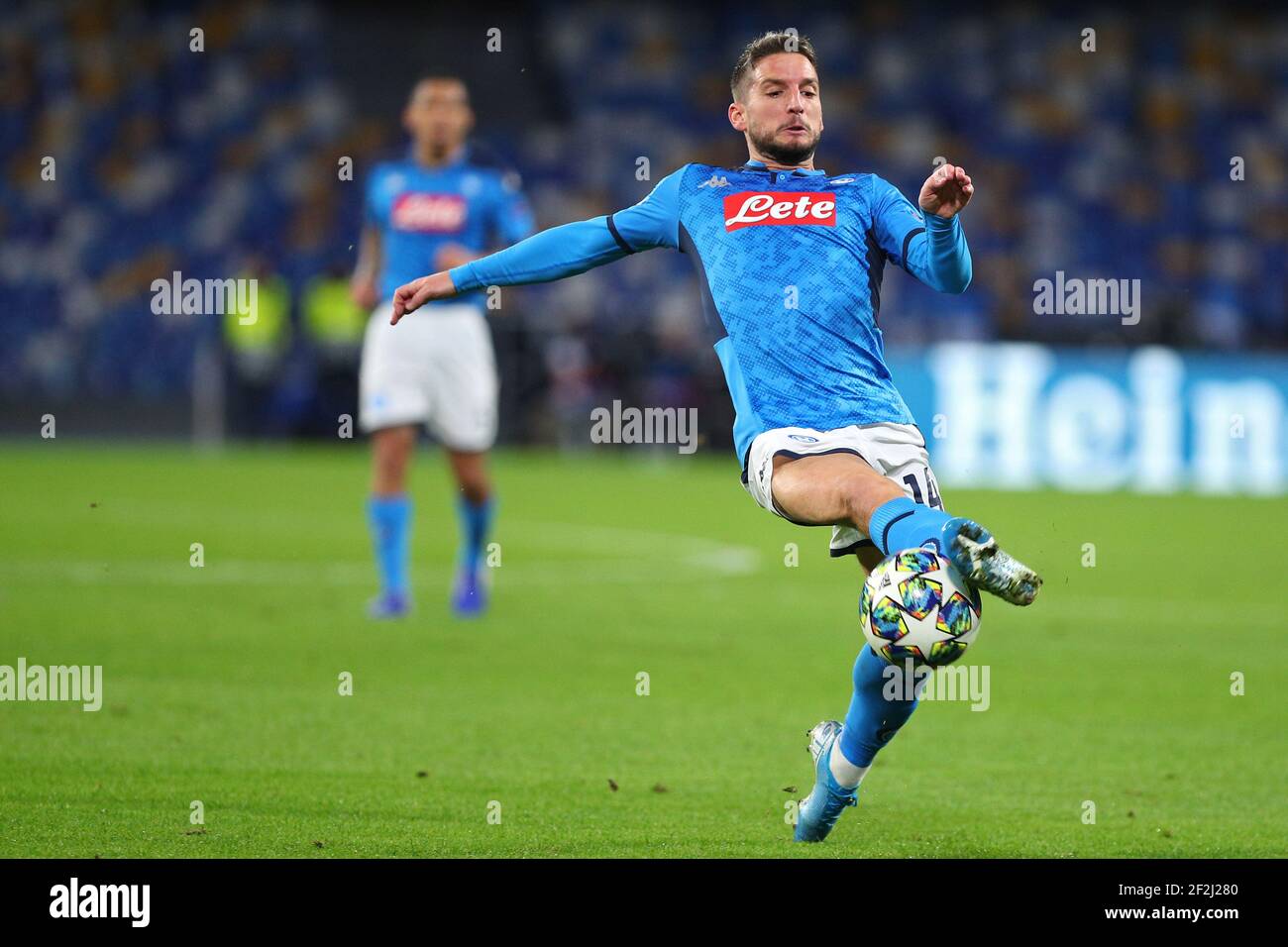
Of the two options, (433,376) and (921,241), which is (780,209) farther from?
(433,376)

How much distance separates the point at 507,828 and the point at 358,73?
26568mm

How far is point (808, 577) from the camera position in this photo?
12539 millimetres

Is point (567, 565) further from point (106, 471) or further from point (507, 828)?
point (106, 471)

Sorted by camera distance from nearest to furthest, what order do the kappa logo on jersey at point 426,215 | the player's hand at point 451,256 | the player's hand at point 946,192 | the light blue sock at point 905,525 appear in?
the light blue sock at point 905,525
the player's hand at point 946,192
the player's hand at point 451,256
the kappa logo on jersey at point 426,215

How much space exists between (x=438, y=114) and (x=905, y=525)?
20.6ft

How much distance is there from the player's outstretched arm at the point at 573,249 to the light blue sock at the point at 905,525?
3.82ft

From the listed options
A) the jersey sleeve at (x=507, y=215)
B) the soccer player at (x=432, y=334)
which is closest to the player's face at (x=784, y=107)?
the soccer player at (x=432, y=334)

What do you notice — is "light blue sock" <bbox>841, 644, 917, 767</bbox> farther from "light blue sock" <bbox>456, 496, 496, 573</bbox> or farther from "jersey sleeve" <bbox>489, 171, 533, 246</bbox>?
"jersey sleeve" <bbox>489, 171, 533, 246</bbox>

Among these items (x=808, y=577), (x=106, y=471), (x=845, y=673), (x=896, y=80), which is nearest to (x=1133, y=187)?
(x=896, y=80)

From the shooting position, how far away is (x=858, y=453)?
4.96 m

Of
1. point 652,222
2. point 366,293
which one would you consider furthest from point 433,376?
point 652,222

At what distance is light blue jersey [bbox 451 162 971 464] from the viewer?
513 centimetres

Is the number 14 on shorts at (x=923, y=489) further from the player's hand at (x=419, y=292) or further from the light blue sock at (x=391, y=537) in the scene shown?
the light blue sock at (x=391, y=537)

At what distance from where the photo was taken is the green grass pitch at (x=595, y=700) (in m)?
5.37
